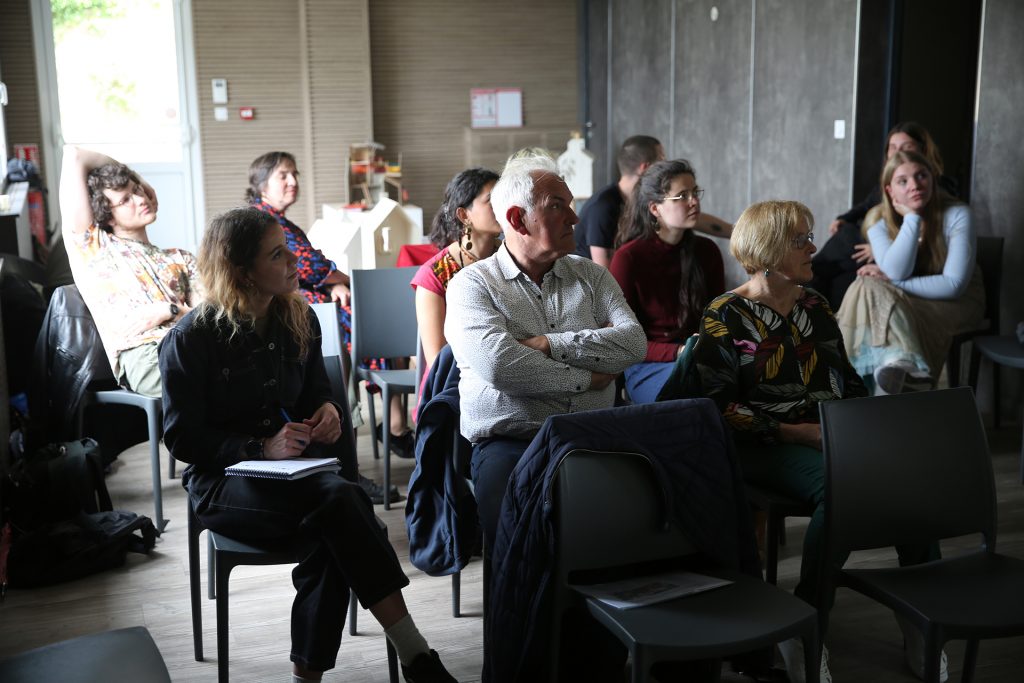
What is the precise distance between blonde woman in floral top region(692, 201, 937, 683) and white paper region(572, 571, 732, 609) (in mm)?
596

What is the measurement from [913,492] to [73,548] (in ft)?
8.38

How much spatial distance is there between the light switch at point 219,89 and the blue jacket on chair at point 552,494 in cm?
747

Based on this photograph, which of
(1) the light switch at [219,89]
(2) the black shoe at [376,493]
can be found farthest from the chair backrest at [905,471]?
(1) the light switch at [219,89]

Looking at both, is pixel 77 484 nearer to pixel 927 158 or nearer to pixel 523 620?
pixel 523 620

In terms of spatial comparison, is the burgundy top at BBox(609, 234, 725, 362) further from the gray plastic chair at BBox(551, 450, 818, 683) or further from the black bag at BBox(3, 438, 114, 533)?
the black bag at BBox(3, 438, 114, 533)

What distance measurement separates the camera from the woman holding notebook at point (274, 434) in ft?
7.48

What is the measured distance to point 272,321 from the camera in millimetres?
2570

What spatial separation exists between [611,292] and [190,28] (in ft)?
23.5

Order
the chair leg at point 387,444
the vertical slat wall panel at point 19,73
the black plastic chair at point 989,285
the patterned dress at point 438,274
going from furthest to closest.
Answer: the vertical slat wall panel at point 19,73 → the black plastic chair at point 989,285 → the chair leg at point 387,444 → the patterned dress at point 438,274

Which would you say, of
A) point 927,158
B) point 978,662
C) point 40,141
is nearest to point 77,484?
point 978,662

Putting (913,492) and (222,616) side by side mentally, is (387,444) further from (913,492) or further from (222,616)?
(913,492)

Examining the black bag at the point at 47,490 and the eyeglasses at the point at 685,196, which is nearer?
the black bag at the point at 47,490

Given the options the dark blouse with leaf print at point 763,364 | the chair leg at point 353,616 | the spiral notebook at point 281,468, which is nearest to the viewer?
the spiral notebook at point 281,468

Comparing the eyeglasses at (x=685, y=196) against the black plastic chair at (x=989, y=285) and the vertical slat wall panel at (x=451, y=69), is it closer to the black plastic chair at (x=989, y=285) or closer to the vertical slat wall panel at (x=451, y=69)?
the black plastic chair at (x=989, y=285)
